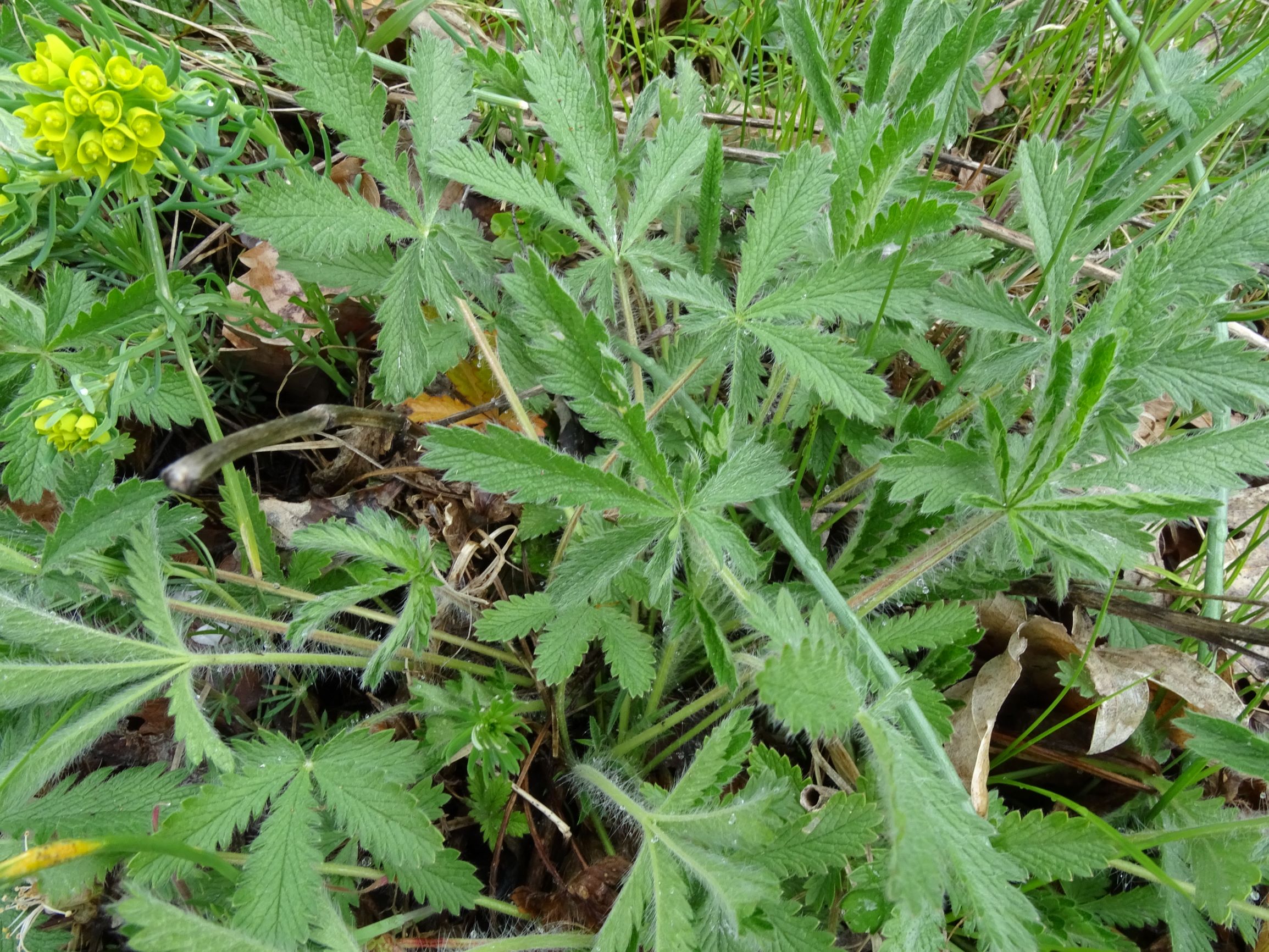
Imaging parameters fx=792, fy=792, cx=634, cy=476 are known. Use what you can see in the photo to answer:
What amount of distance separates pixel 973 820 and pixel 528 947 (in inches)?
30.4

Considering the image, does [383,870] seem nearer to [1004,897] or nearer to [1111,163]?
[1004,897]

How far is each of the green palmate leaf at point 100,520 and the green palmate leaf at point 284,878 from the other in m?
0.56

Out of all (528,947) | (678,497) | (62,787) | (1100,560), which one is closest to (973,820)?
(1100,560)

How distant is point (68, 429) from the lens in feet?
4.54

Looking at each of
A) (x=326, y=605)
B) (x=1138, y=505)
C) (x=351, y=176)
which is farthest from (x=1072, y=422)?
(x=351, y=176)

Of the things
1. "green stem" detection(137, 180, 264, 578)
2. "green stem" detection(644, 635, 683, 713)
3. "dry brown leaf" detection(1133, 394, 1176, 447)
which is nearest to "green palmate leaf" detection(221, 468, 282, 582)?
"green stem" detection(137, 180, 264, 578)

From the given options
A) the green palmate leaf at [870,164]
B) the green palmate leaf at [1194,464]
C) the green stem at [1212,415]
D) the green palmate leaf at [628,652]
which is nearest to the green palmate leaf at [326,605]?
the green palmate leaf at [628,652]

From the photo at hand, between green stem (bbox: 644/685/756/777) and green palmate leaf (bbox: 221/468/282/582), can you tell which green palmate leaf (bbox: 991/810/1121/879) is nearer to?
green stem (bbox: 644/685/756/777)

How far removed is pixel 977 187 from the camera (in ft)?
8.29

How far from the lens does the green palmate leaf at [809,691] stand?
96 centimetres

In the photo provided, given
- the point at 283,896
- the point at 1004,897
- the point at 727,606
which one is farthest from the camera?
the point at 727,606

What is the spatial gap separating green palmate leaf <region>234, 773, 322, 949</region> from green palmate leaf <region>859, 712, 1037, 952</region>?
0.89 meters

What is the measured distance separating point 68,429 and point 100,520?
0.17m

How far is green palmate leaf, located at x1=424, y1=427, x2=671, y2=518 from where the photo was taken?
119cm
